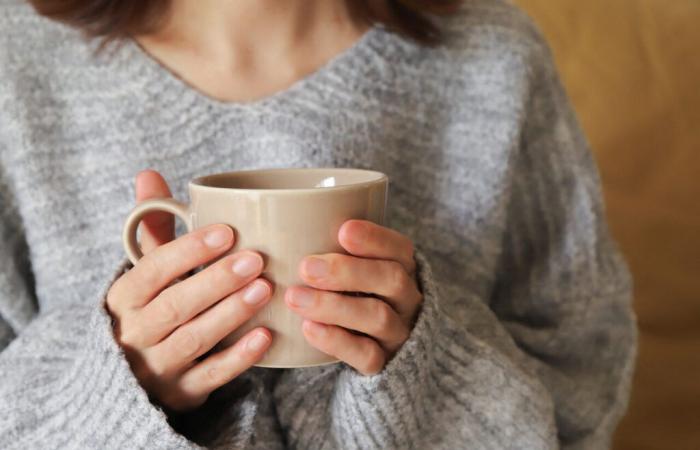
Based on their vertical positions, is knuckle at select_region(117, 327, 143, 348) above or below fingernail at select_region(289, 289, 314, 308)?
below

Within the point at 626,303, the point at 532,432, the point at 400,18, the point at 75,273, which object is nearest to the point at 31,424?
the point at 75,273

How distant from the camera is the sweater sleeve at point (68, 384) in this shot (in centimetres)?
49

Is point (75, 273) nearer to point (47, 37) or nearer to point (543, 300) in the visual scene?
point (47, 37)

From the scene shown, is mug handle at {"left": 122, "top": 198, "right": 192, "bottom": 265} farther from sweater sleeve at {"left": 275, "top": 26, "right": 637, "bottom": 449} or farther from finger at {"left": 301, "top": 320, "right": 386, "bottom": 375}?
sweater sleeve at {"left": 275, "top": 26, "right": 637, "bottom": 449}

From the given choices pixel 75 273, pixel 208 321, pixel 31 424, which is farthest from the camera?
pixel 75 273

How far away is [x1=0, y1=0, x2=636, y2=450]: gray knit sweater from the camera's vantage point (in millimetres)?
555

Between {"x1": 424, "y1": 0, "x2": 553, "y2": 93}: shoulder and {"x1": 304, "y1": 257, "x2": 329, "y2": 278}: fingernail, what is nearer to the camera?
{"x1": 304, "y1": 257, "x2": 329, "y2": 278}: fingernail

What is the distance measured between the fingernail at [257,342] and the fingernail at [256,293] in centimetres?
3

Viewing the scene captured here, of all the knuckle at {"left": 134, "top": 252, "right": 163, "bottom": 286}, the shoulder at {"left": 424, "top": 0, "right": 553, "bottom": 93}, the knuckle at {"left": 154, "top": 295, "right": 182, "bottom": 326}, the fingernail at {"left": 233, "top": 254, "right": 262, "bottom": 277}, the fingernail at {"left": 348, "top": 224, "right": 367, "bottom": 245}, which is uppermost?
the shoulder at {"left": 424, "top": 0, "right": 553, "bottom": 93}

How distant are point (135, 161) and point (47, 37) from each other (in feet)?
0.50

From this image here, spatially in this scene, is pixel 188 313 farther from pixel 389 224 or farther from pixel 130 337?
pixel 389 224

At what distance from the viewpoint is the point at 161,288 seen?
48cm

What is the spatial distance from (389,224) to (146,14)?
32cm

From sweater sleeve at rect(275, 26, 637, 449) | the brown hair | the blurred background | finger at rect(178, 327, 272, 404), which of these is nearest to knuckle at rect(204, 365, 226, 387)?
finger at rect(178, 327, 272, 404)
